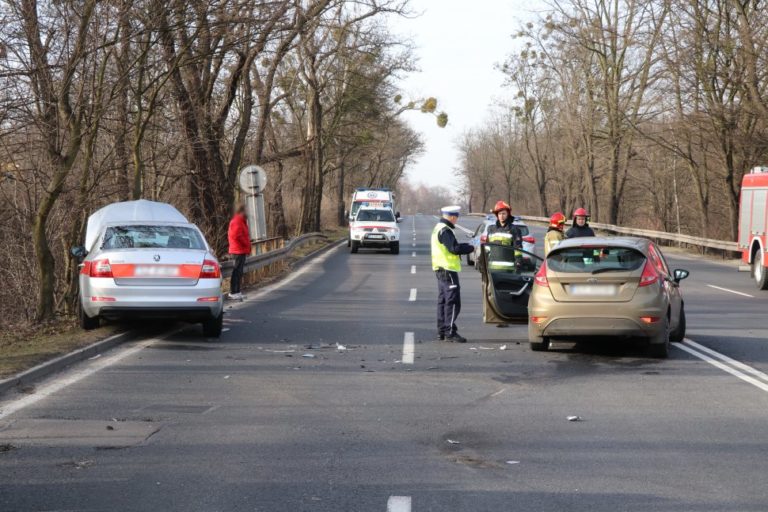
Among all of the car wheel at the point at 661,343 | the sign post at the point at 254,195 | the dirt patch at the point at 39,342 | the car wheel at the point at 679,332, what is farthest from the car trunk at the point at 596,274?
the sign post at the point at 254,195

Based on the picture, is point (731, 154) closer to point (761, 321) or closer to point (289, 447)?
point (761, 321)

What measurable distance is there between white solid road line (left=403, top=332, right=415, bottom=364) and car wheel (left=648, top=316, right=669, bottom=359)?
9.03 ft

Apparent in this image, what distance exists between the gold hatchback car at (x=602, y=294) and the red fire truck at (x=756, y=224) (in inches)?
447

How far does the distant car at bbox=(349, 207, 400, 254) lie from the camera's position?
3576 centimetres

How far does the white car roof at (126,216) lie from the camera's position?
13250mm

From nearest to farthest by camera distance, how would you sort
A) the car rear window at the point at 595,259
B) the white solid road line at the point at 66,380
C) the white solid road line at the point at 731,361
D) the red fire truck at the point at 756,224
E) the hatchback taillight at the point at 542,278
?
1. the white solid road line at the point at 66,380
2. the white solid road line at the point at 731,361
3. the car rear window at the point at 595,259
4. the hatchback taillight at the point at 542,278
5. the red fire truck at the point at 756,224

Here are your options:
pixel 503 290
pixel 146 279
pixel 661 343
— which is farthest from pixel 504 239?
pixel 146 279

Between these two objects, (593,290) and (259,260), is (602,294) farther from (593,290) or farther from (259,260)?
(259,260)

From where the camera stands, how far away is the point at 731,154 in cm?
3788

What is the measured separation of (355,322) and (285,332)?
5.40 ft

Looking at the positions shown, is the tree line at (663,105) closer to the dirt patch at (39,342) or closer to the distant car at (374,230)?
the distant car at (374,230)

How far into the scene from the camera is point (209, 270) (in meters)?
12.5

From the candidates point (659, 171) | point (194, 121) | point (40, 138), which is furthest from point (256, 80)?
point (659, 171)

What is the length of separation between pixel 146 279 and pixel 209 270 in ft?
2.68
